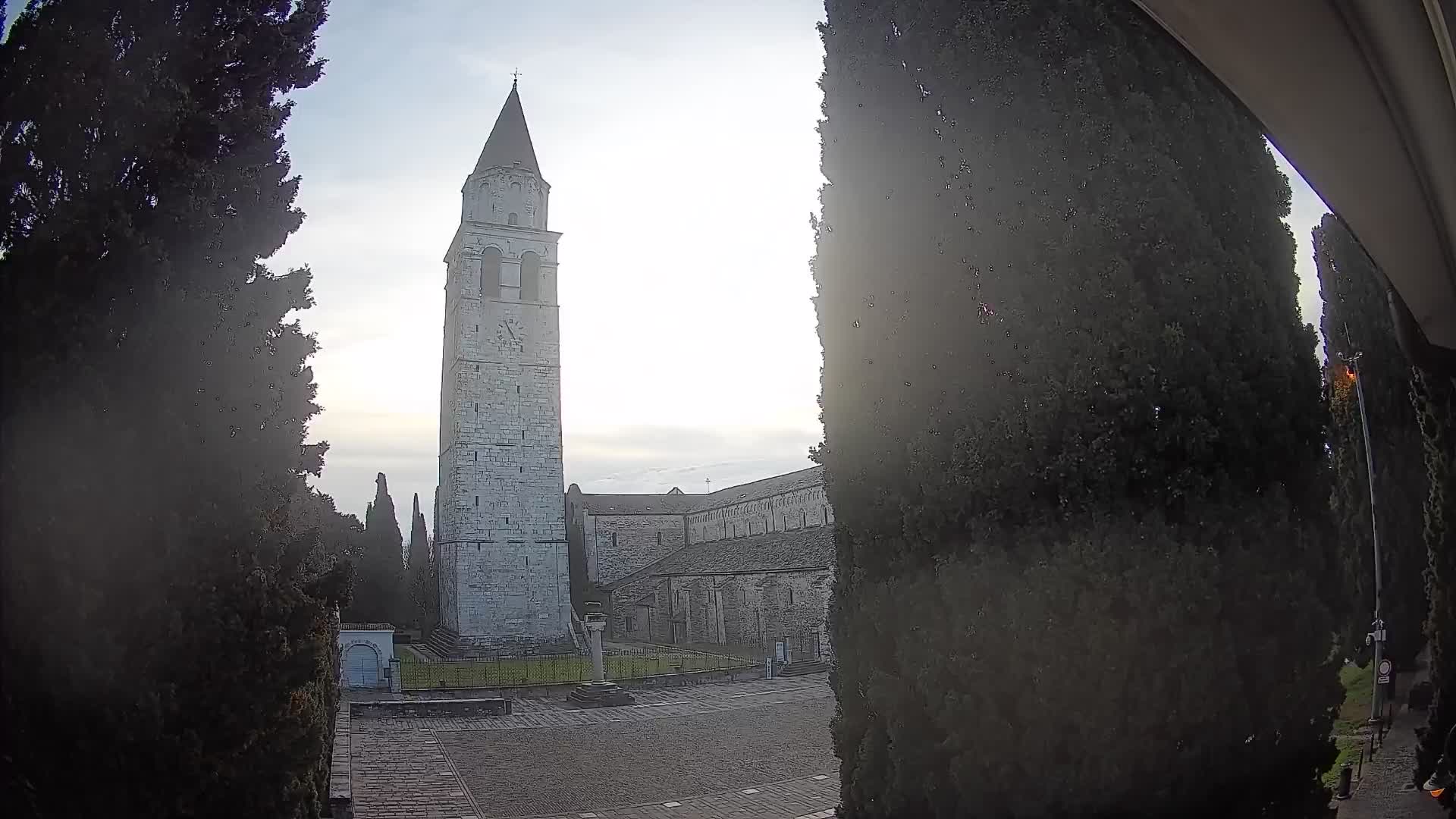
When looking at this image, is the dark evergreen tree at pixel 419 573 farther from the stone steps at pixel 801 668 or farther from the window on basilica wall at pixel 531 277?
the stone steps at pixel 801 668

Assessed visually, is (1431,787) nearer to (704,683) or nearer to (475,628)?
(704,683)

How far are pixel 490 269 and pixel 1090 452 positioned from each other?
36111 mm

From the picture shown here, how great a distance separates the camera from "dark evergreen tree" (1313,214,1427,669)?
43.3ft

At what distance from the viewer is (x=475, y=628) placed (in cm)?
3484

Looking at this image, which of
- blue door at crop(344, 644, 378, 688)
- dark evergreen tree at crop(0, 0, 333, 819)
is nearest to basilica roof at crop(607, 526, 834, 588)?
blue door at crop(344, 644, 378, 688)

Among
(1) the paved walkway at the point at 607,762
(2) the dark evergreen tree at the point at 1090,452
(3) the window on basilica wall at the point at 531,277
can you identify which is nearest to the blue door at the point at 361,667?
(1) the paved walkway at the point at 607,762

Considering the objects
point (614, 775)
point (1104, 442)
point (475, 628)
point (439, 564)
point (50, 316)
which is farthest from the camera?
point (439, 564)

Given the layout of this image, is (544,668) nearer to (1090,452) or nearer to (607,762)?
(607,762)

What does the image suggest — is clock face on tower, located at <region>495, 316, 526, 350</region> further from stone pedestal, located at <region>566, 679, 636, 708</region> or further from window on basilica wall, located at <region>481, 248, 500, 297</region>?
stone pedestal, located at <region>566, 679, 636, 708</region>

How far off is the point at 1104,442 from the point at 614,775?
40.4 feet

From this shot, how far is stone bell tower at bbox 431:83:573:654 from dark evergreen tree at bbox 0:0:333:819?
101 feet

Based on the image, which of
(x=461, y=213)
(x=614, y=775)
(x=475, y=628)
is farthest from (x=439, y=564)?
(x=614, y=775)

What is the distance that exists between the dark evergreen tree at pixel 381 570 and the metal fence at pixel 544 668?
977 centimetres

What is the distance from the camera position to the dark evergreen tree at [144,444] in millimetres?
4562
